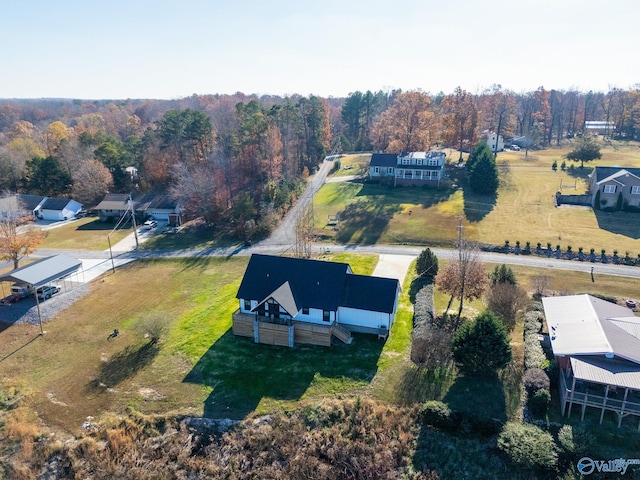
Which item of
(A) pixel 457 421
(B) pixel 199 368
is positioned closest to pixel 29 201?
(B) pixel 199 368

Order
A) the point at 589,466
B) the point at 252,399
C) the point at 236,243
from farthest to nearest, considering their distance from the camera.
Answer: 1. the point at 236,243
2. the point at 252,399
3. the point at 589,466

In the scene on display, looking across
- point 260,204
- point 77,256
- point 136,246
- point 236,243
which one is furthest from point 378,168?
point 77,256

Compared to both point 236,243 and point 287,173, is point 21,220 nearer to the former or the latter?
point 236,243

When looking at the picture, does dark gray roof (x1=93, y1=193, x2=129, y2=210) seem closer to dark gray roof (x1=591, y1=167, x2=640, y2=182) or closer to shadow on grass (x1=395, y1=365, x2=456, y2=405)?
shadow on grass (x1=395, y1=365, x2=456, y2=405)

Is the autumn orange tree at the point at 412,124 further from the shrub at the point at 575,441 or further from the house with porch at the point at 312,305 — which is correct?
the shrub at the point at 575,441

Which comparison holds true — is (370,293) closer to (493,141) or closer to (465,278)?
(465,278)

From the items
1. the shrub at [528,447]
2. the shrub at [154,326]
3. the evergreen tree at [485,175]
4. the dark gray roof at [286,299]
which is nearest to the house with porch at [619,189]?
the evergreen tree at [485,175]

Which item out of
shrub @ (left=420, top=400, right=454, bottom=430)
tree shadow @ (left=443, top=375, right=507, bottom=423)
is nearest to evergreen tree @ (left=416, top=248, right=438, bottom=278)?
tree shadow @ (left=443, top=375, right=507, bottom=423)
